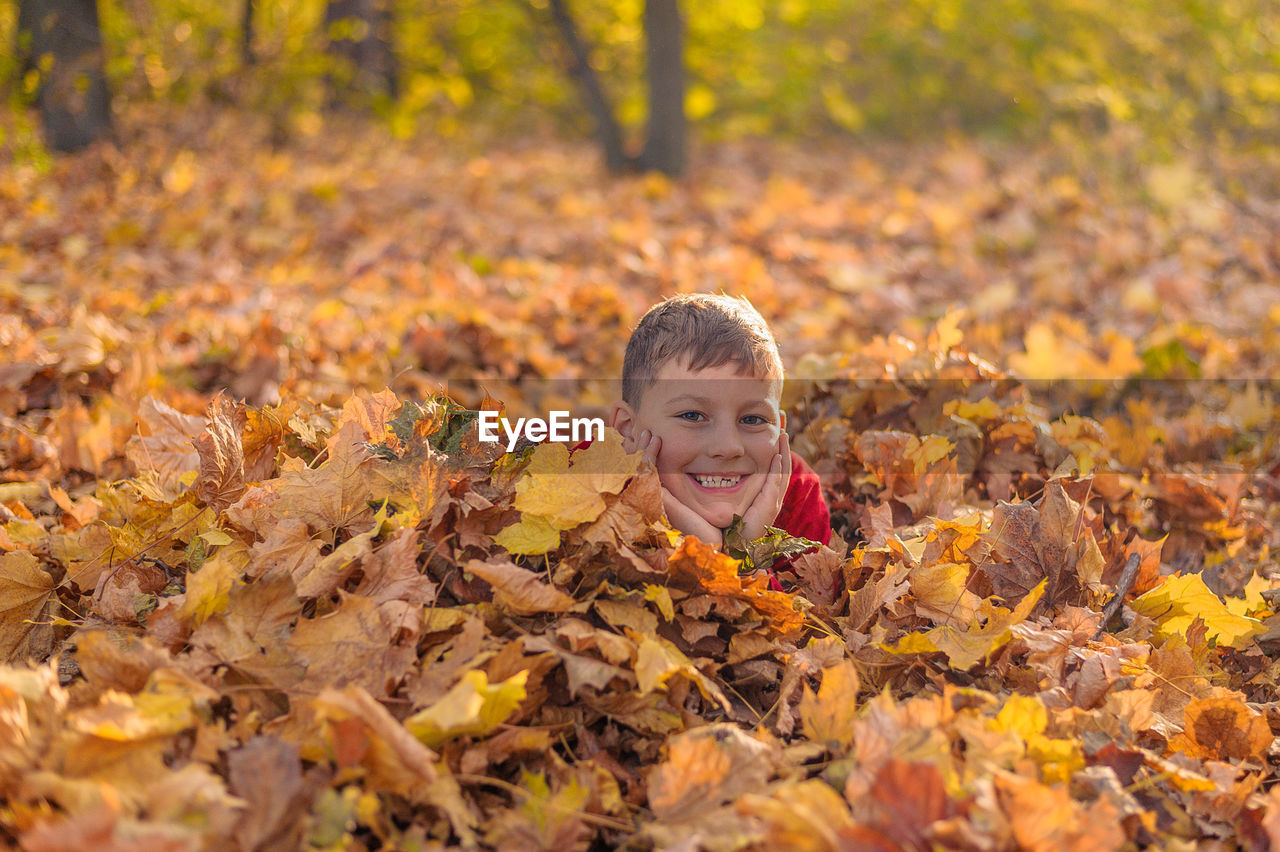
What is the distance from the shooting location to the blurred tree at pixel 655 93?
8.83 m

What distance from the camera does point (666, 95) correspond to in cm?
903

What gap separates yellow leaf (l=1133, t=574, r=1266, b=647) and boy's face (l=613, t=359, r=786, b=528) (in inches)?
35.3

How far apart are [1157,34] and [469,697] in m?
10.0

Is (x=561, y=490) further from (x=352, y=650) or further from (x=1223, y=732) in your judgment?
(x=1223, y=732)

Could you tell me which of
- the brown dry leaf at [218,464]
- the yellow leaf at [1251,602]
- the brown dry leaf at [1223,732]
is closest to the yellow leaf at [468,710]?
the brown dry leaf at [218,464]

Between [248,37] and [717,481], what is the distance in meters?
6.96

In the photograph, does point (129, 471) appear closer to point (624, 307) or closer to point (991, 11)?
point (624, 307)

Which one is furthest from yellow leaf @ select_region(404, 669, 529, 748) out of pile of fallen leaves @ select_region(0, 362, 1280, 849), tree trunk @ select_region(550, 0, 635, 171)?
tree trunk @ select_region(550, 0, 635, 171)

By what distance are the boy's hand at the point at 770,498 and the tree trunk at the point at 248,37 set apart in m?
6.72

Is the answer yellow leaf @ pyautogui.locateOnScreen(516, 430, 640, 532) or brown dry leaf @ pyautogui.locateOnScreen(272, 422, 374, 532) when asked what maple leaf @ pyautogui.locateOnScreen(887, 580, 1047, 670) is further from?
brown dry leaf @ pyautogui.locateOnScreen(272, 422, 374, 532)

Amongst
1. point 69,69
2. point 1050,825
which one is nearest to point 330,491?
point 1050,825

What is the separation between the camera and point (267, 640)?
1643mm

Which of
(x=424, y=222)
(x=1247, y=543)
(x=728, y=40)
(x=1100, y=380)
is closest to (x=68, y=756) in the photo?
(x=1247, y=543)

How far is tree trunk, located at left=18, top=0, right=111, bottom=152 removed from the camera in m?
6.54
